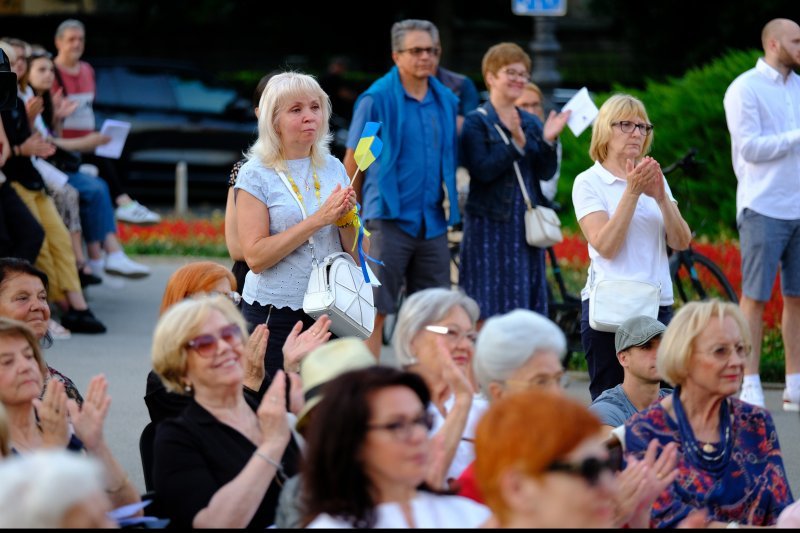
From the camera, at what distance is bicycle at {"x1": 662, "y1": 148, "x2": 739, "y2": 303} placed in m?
9.55

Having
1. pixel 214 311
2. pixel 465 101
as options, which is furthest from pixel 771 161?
pixel 214 311

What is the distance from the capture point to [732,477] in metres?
4.99

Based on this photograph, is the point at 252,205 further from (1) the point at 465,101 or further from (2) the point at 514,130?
(1) the point at 465,101

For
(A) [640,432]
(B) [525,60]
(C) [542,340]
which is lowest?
(A) [640,432]

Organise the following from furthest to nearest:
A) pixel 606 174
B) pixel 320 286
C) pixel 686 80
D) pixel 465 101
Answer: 1. pixel 686 80
2. pixel 465 101
3. pixel 606 174
4. pixel 320 286

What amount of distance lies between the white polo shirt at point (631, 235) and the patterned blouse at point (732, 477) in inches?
79.6

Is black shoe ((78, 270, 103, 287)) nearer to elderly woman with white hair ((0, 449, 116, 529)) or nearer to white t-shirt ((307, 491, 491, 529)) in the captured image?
white t-shirt ((307, 491, 491, 529))

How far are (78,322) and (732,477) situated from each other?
6.84 metres

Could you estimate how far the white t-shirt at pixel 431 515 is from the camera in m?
3.93

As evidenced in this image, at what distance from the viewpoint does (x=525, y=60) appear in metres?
8.91

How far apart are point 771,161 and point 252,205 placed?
11.7 feet

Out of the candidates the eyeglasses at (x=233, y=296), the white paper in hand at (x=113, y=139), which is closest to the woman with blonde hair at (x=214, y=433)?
the eyeglasses at (x=233, y=296)

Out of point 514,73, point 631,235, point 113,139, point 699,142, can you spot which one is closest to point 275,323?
point 631,235

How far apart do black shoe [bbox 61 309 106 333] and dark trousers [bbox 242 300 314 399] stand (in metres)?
4.54
